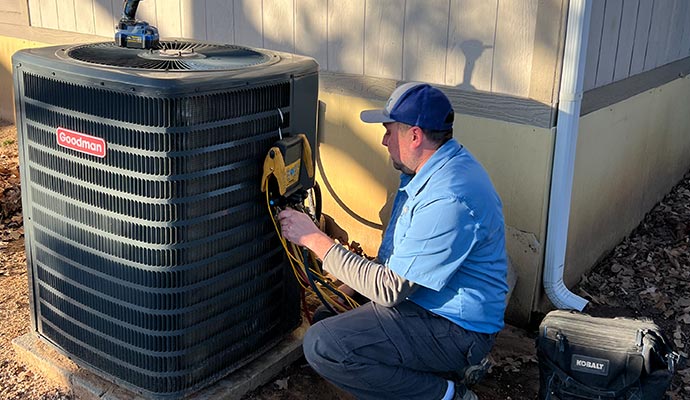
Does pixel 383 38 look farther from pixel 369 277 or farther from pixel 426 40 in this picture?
pixel 369 277

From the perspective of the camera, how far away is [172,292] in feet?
9.20

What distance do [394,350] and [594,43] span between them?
1996 millimetres

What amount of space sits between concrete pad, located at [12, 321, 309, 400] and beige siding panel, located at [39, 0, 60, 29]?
3.67 meters

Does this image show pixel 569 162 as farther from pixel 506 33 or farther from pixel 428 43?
pixel 428 43

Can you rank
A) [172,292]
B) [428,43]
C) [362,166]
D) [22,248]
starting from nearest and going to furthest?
[172,292] < [428,43] < [362,166] < [22,248]

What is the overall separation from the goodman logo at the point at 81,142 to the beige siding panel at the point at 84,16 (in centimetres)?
340

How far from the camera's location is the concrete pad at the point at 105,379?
309cm

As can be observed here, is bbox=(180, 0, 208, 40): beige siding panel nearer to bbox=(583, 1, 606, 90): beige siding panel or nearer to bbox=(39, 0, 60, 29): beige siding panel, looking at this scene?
bbox=(39, 0, 60, 29): beige siding panel

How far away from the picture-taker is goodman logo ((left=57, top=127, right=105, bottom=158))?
2699 millimetres

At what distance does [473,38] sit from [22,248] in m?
3.13

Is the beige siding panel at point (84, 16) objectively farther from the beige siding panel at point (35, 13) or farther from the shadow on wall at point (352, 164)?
the shadow on wall at point (352, 164)

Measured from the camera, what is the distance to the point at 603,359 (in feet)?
9.36

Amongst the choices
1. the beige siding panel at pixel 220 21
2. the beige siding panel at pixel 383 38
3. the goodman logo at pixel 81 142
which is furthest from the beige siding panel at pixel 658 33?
the goodman logo at pixel 81 142

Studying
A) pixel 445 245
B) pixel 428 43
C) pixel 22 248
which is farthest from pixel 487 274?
pixel 22 248
